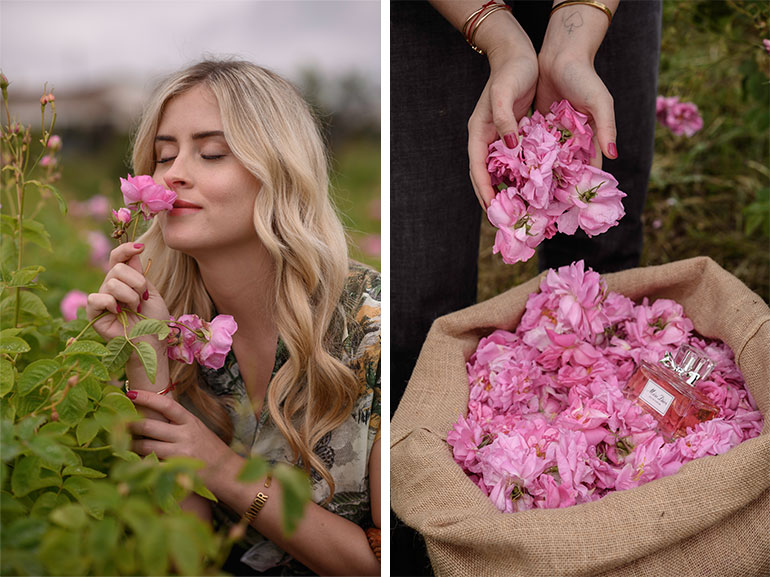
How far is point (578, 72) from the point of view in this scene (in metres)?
1.09

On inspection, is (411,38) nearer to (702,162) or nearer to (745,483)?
(745,483)

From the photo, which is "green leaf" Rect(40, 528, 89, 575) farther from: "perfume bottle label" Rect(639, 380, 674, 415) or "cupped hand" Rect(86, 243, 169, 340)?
"perfume bottle label" Rect(639, 380, 674, 415)

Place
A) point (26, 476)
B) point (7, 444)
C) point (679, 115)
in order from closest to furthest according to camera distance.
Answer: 1. point (7, 444)
2. point (26, 476)
3. point (679, 115)

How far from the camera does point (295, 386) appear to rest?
1.02m

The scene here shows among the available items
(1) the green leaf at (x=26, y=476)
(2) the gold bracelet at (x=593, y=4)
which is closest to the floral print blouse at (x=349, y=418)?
(1) the green leaf at (x=26, y=476)

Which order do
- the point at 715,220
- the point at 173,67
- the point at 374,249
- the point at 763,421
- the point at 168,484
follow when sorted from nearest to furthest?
the point at 168,484, the point at 173,67, the point at 763,421, the point at 374,249, the point at 715,220

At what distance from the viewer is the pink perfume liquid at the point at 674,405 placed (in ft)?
4.00

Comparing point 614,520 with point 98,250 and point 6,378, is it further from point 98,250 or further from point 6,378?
point 98,250

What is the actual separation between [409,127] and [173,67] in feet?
1.83

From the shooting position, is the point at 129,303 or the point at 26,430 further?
the point at 129,303

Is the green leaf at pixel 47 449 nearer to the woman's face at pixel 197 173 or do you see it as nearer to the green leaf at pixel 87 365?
the green leaf at pixel 87 365

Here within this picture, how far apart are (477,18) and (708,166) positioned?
177 cm

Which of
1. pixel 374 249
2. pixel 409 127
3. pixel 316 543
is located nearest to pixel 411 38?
pixel 409 127

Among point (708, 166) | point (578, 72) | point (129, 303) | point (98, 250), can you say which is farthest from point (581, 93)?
point (708, 166)
